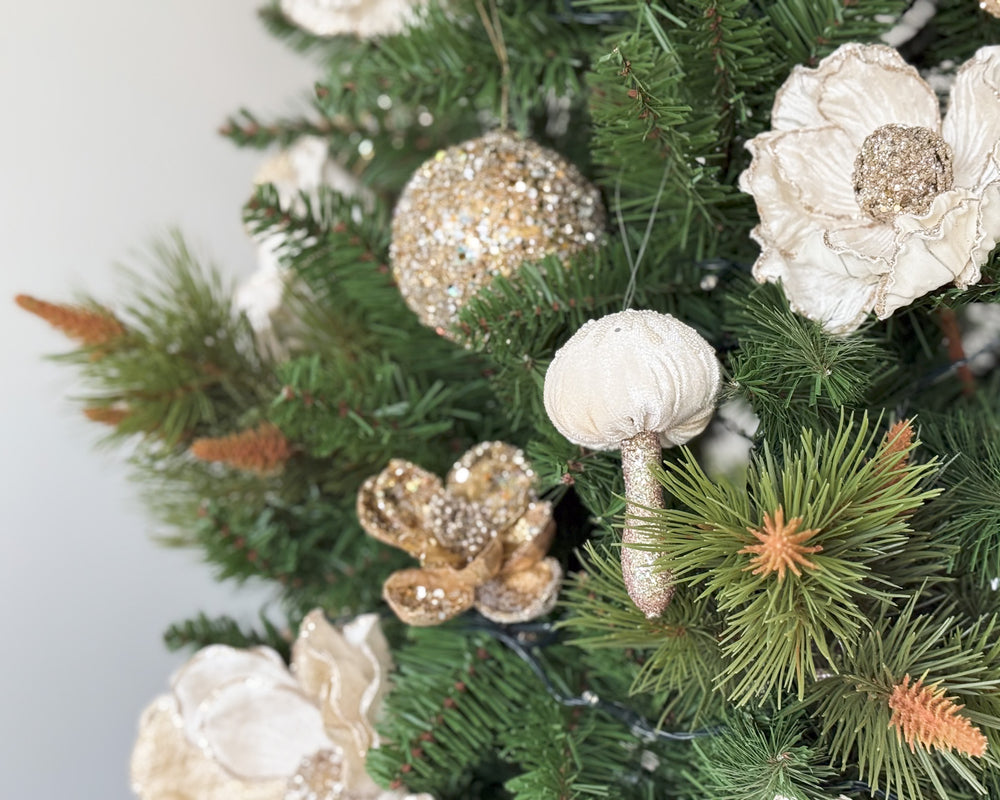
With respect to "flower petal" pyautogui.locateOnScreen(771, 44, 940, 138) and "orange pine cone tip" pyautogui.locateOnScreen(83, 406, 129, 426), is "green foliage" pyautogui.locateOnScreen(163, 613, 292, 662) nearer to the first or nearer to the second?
"orange pine cone tip" pyautogui.locateOnScreen(83, 406, 129, 426)

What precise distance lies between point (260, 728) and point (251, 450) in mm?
142

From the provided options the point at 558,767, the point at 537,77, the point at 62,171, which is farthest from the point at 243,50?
the point at 558,767

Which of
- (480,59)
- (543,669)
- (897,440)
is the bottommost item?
(543,669)

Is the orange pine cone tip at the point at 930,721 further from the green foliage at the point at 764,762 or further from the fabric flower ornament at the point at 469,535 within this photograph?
the fabric flower ornament at the point at 469,535

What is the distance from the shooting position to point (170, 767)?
0.47 meters

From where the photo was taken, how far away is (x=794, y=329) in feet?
0.99

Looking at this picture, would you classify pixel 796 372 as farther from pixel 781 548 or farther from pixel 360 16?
pixel 360 16

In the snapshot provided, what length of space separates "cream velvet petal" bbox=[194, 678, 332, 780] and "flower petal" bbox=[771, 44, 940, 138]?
1.19 feet

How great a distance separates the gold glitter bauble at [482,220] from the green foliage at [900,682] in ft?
0.66

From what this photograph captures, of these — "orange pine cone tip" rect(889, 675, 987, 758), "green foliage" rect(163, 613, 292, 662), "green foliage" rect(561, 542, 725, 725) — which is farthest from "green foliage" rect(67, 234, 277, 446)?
"orange pine cone tip" rect(889, 675, 987, 758)

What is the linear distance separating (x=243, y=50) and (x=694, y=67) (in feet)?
2.04

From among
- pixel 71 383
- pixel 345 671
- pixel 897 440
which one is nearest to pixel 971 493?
pixel 897 440

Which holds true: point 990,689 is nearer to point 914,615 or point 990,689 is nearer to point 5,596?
point 914,615

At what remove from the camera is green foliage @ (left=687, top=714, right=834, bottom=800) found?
0.94 ft
